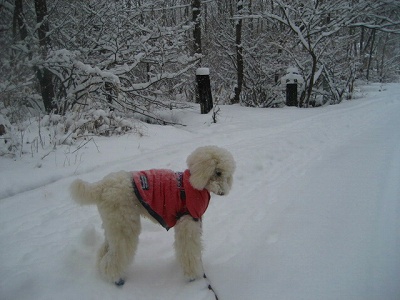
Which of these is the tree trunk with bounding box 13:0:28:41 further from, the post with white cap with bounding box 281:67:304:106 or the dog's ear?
the post with white cap with bounding box 281:67:304:106

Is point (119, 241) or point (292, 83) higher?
point (292, 83)

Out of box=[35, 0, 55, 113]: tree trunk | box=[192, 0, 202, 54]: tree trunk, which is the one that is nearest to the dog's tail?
box=[35, 0, 55, 113]: tree trunk

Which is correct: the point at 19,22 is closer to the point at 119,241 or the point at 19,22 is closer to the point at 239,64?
the point at 119,241

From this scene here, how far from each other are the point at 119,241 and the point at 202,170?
872 millimetres

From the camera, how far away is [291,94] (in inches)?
393

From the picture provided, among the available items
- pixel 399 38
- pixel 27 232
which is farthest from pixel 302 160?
pixel 399 38

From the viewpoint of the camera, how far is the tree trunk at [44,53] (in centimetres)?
613

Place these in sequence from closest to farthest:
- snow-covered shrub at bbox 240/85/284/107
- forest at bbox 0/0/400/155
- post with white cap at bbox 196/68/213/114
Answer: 1. forest at bbox 0/0/400/155
2. post with white cap at bbox 196/68/213/114
3. snow-covered shrub at bbox 240/85/284/107

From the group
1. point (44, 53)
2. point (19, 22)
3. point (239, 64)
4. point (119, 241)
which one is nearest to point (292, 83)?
point (239, 64)

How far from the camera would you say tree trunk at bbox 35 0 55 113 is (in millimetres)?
6129

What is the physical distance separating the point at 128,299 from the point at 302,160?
3730mm

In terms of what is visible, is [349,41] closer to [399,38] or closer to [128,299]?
[128,299]

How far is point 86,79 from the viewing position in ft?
20.8

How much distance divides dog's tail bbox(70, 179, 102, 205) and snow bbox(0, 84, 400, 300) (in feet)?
2.01
